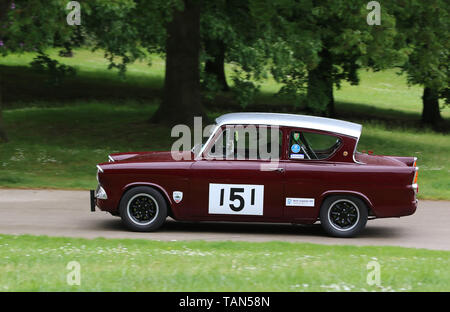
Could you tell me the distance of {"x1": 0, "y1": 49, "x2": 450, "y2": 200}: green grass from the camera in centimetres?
1730

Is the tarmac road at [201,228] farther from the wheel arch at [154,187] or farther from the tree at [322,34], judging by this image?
the tree at [322,34]

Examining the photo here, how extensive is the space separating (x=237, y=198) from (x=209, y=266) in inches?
105

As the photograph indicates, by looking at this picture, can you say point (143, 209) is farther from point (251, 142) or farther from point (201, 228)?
point (251, 142)

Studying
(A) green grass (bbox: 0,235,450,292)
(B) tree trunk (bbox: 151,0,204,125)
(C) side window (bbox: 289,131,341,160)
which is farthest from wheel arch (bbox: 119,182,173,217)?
(B) tree trunk (bbox: 151,0,204,125)

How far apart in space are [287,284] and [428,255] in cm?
299

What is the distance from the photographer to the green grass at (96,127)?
56.8 ft

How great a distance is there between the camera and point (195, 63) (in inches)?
914

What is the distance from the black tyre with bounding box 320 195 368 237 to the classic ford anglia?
0.6 inches

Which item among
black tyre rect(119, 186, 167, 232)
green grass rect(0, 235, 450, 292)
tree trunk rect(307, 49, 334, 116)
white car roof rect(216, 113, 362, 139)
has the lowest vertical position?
green grass rect(0, 235, 450, 292)

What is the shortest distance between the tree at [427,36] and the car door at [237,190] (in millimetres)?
11801

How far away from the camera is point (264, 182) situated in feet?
35.4

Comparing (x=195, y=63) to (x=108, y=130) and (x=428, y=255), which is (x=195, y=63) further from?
(x=428, y=255)

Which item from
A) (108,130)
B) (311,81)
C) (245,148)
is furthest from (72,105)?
(245,148)

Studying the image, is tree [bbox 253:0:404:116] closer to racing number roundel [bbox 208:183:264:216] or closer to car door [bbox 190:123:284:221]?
car door [bbox 190:123:284:221]
